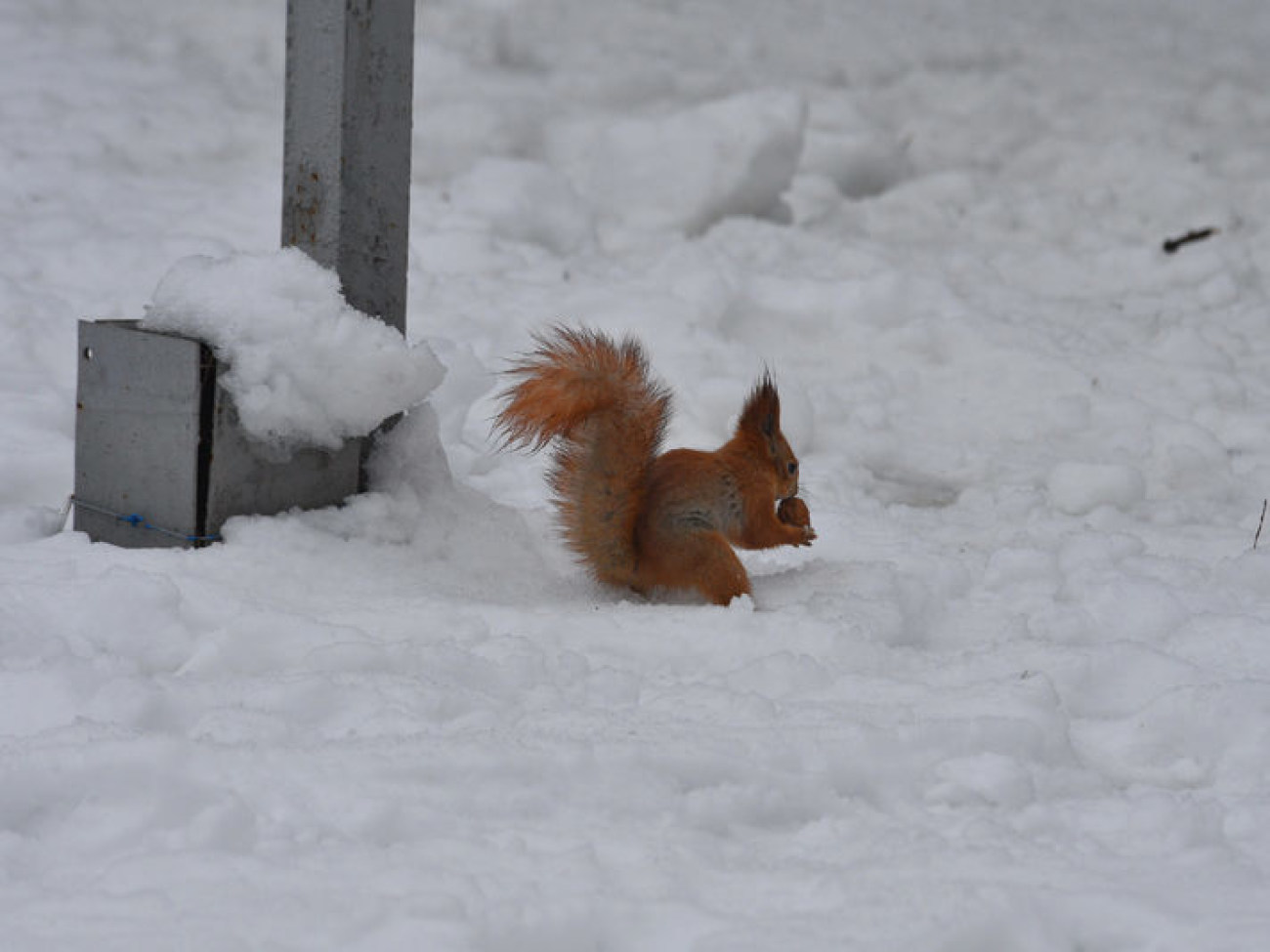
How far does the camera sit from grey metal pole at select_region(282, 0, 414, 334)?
8.93 ft

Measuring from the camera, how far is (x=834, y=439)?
4102 millimetres

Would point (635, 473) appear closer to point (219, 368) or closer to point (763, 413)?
point (763, 413)

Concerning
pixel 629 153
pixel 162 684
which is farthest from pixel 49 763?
pixel 629 153

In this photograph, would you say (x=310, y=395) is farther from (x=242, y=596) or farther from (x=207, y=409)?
(x=242, y=596)

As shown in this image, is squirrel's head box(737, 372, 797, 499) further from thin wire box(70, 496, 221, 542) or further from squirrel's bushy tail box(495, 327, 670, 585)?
thin wire box(70, 496, 221, 542)

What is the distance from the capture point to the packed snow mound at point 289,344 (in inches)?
103

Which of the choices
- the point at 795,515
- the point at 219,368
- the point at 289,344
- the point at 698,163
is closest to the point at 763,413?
the point at 795,515

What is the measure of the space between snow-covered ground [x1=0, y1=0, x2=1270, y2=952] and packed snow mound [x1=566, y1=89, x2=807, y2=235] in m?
0.02

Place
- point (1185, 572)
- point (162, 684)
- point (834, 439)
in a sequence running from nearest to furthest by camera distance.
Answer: point (162, 684)
point (1185, 572)
point (834, 439)

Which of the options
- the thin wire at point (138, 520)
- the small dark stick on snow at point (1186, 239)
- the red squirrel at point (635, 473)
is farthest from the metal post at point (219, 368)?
the small dark stick on snow at point (1186, 239)

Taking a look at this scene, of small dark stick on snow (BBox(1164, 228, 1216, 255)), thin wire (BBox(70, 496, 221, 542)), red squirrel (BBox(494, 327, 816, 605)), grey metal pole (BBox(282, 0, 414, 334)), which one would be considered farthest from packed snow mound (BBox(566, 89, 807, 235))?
thin wire (BBox(70, 496, 221, 542))

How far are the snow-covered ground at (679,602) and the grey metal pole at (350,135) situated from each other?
440 millimetres

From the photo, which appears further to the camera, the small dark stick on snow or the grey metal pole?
the small dark stick on snow

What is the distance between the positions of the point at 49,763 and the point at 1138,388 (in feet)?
11.4
